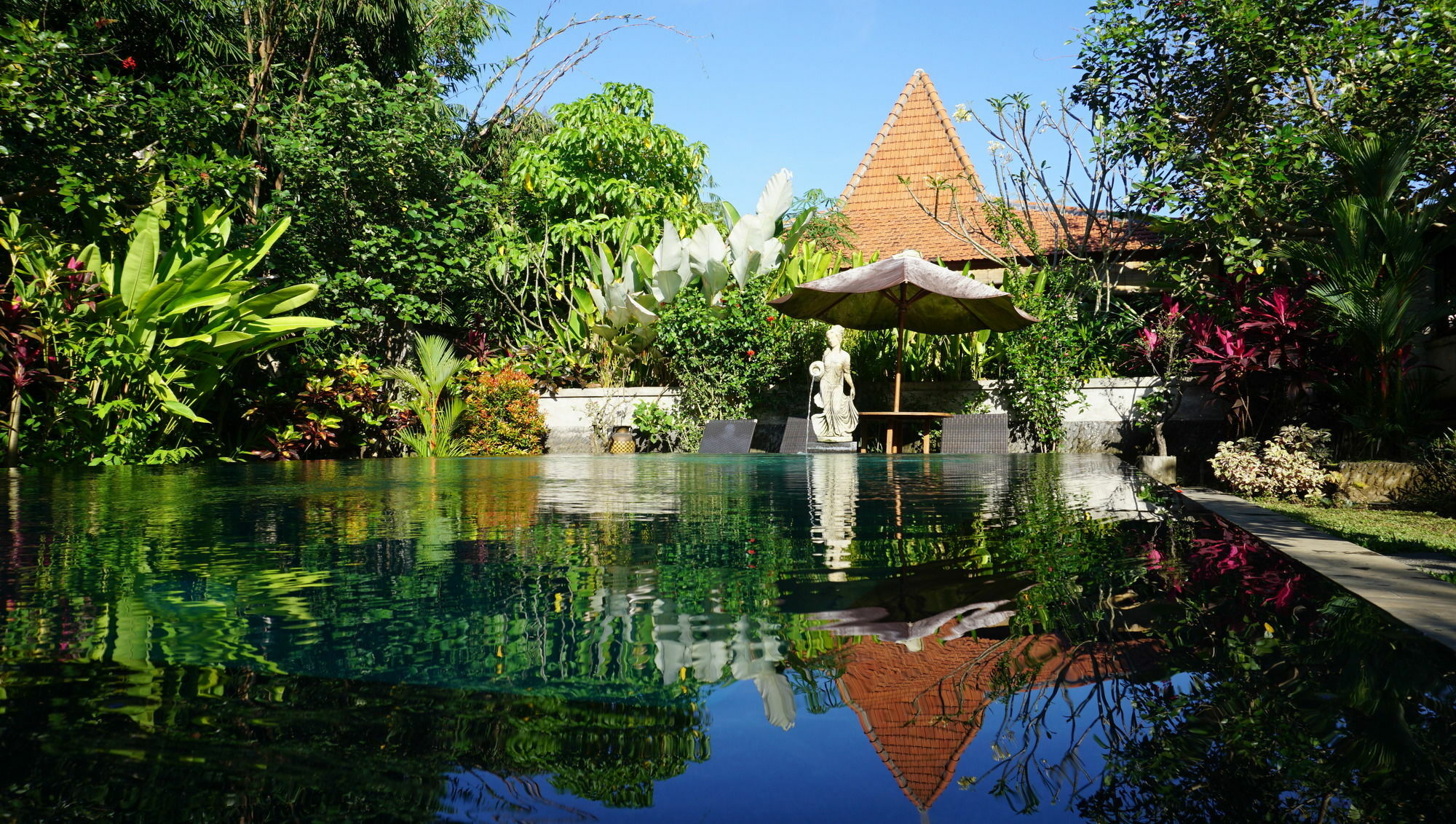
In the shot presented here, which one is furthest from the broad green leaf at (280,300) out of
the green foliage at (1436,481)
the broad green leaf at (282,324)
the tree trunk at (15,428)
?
the green foliage at (1436,481)

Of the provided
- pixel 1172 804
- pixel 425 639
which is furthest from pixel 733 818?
pixel 425 639

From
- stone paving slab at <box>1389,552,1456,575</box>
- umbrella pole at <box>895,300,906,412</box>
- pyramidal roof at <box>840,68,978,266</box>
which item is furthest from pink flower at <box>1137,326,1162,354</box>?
stone paving slab at <box>1389,552,1456,575</box>

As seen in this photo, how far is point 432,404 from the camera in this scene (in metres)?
12.0

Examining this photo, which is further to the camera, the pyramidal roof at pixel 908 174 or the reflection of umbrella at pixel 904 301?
the pyramidal roof at pixel 908 174

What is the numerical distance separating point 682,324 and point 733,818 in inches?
448

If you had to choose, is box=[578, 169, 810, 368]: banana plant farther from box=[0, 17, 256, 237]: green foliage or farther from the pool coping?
the pool coping

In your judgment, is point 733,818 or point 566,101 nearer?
point 733,818

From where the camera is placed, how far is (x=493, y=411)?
484 inches

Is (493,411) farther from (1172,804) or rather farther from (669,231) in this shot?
(1172,804)

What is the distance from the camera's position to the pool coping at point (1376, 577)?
69.1 inches

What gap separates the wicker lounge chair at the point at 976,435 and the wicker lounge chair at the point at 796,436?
5.47ft

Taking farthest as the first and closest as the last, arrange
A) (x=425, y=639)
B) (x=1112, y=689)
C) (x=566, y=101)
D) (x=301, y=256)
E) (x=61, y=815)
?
(x=566, y=101) → (x=301, y=256) → (x=425, y=639) → (x=1112, y=689) → (x=61, y=815)

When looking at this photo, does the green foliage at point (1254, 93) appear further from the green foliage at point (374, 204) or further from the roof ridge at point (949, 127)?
the green foliage at point (374, 204)

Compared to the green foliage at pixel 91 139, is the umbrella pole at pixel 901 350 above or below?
below
